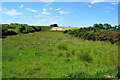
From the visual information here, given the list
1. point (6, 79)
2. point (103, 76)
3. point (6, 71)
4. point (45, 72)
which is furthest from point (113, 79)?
point (6, 71)

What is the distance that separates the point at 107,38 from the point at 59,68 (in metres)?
14.8

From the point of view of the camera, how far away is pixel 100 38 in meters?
20.7

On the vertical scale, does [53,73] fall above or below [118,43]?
below

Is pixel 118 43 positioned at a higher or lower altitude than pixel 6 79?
higher

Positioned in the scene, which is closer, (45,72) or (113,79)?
(113,79)

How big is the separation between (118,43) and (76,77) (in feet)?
45.0

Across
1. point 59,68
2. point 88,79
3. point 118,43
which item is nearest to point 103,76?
point 88,79

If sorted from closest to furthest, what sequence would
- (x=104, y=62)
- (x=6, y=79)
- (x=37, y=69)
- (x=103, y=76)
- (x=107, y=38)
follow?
(x=6, y=79) → (x=103, y=76) → (x=37, y=69) → (x=104, y=62) → (x=107, y=38)

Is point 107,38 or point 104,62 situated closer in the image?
point 104,62

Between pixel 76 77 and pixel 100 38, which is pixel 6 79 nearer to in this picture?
pixel 76 77

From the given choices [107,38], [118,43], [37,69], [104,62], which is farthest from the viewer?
[107,38]

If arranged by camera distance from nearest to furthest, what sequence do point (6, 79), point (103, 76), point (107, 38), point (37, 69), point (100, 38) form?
point (6, 79) < point (103, 76) < point (37, 69) < point (107, 38) < point (100, 38)

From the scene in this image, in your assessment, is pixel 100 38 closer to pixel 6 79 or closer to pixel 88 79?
pixel 88 79

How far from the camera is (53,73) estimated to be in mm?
5980
